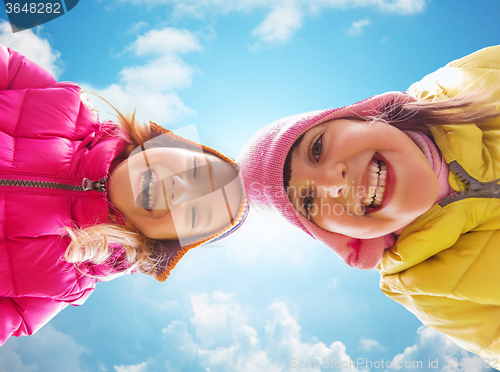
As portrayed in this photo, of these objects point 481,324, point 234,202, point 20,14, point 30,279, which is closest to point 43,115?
point 30,279

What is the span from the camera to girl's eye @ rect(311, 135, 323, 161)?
0.79 metres

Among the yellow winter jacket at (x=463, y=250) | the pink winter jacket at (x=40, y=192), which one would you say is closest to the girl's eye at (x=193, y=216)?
the pink winter jacket at (x=40, y=192)

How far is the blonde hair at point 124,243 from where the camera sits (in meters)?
0.80

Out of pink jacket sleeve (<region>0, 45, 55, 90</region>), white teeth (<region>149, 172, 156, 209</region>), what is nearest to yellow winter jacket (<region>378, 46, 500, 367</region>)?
white teeth (<region>149, 172, 156, 209</region>)

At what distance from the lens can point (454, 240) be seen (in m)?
0.80

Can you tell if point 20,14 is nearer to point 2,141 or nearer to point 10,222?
point 2,141

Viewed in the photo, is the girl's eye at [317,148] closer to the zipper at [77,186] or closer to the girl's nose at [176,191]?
the girl's nose at [176,191]

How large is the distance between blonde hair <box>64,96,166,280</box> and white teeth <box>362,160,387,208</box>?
70 centimetres

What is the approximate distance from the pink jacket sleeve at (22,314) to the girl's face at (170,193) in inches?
14.5

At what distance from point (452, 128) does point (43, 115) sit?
129cm

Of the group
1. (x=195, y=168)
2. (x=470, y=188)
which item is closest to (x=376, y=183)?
(x=470, y=188)

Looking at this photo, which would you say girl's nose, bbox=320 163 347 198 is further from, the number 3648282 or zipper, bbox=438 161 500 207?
the number 3648282

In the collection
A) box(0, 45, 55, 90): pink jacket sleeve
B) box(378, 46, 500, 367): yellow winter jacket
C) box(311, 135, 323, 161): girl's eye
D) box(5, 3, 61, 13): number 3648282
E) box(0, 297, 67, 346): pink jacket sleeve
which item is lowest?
box(0, 297, 67, 346): pink jacket sleeve

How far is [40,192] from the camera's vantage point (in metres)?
0.80
